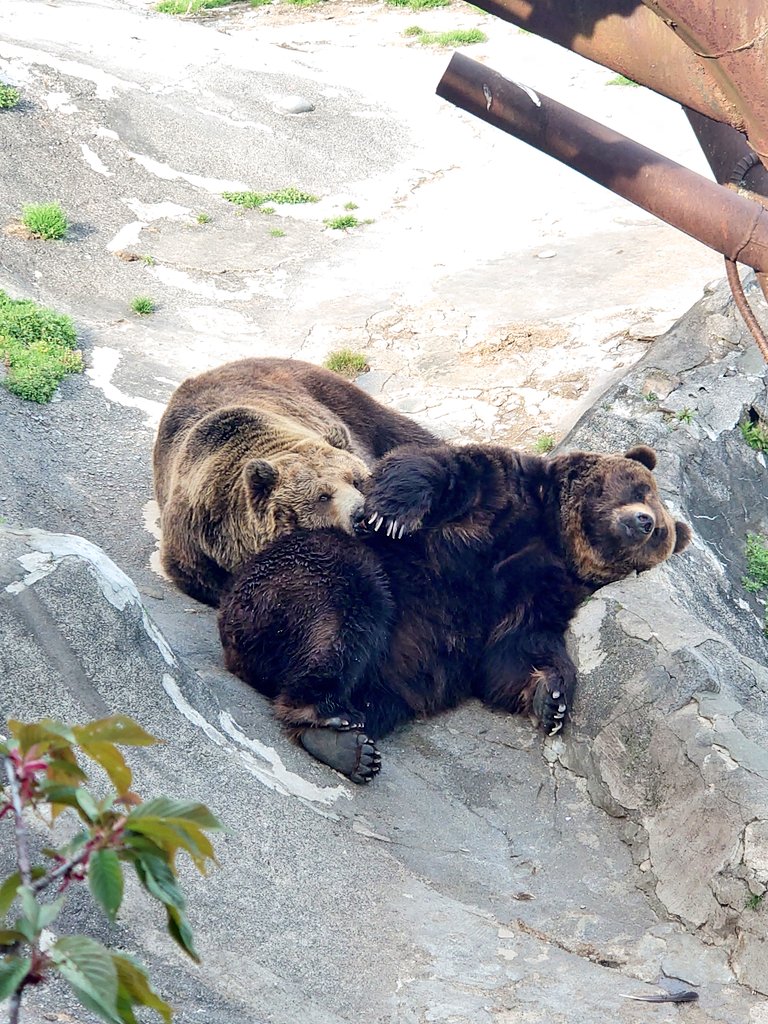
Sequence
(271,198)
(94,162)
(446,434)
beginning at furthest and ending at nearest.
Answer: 1. (271,198)
2. (94,162)
3. (446,434)

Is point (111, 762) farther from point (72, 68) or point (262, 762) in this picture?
point (72, 68)

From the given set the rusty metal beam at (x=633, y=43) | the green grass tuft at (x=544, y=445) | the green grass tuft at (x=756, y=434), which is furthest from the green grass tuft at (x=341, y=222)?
the rusty metal beam at (x=633, y=43)

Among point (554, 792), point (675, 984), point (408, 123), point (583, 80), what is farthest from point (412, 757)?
point (583, 80)

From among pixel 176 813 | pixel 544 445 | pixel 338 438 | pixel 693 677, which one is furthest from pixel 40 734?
pixel 544 445

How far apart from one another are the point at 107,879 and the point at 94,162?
36.5ft

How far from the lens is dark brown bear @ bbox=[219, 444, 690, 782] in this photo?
5023mm

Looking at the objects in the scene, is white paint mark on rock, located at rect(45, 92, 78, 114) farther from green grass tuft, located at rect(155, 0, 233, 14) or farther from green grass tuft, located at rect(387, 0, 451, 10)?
green grass tuft, located at rect(387, 0, 451, 10)

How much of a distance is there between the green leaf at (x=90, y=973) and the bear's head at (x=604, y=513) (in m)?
4.67

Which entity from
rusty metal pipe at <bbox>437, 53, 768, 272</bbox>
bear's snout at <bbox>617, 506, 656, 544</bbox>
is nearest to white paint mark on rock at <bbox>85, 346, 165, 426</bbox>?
bear's snout at <bbox>617, 506, 656, 544</bbox>

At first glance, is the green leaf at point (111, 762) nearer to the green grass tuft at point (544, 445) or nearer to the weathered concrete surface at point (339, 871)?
the weathered concrete surface at point (339, 871)

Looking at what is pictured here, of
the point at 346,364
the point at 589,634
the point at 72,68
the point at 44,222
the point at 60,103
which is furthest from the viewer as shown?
the point at 72,68

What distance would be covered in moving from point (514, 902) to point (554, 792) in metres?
0.84

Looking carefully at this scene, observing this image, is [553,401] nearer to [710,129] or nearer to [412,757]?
[412,757]

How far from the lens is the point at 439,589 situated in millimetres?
5539
